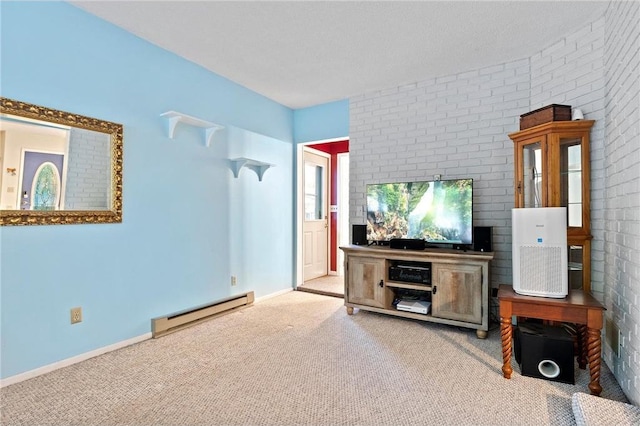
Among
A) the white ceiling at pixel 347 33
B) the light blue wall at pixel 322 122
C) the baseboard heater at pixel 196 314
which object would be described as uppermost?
the white ceiling at pixel 347 33

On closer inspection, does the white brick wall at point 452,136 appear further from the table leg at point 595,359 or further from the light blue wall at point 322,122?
the table leg at point 595,359

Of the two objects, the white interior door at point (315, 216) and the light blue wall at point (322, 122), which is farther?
the white interior door at point (315, 216)

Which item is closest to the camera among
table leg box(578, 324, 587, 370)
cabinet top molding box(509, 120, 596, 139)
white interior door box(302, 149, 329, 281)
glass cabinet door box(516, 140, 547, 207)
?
table leg box(578, 324, 587, 370)

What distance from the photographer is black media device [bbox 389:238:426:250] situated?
3.17m

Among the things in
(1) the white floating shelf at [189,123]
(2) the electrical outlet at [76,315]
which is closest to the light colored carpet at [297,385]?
(2) the electrical outlet at [76,315]

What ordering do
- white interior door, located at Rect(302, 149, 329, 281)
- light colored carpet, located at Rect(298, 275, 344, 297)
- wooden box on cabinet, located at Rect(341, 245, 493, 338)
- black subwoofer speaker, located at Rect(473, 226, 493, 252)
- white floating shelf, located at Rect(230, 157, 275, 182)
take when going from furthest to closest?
white interior door, located at Rect(302, 149, 329, 281) < light colored carpet, located at Rect(298, 275, 344, 297) < white floating shelf, located at Rect(230, 157, 275, 182) < black subwoofer speaker, located at Rect(473, 226, 493, 252) < wooden box on cabinet, located at Rect(341, 245, 493, 338)

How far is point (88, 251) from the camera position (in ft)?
7.81

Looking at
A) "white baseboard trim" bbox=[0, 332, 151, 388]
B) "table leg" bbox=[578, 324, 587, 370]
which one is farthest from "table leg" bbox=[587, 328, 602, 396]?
"white baseboard trim" bbox=[0, 332, 151, 388]

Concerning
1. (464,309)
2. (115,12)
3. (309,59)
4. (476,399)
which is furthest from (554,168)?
(115,12)

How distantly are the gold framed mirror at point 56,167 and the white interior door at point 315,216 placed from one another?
112 inches

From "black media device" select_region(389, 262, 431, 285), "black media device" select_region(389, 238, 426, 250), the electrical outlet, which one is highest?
"black media device" select_region(389, 238, 426, 250)

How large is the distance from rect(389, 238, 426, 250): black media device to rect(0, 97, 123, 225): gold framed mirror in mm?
2469

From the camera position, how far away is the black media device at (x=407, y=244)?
3172 mm

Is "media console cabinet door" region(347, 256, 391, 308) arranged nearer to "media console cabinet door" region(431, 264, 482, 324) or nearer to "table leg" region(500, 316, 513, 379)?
"media console cabinet door" region(431, 264, 482, 324)
